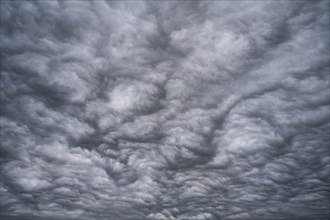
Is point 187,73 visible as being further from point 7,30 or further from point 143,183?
point 143,183

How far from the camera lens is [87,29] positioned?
298 inches

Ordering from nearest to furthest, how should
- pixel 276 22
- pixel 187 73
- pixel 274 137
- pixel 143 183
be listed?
pixel 276 22, pixel 187 73, pixel 274 137, pixel 143 183

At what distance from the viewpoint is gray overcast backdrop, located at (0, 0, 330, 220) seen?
290 inches

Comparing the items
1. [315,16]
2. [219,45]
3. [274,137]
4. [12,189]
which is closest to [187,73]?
[219,45]

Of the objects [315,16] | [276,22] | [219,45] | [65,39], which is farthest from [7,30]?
[315,16]

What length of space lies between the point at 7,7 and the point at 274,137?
1104cm

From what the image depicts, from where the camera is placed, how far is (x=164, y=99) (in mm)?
9930

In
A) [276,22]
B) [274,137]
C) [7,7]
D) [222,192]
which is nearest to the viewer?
[7,7]

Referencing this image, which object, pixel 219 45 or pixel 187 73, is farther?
pixel 187 73

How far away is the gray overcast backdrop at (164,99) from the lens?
24.1ft

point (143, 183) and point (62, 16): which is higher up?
point (62, 16)

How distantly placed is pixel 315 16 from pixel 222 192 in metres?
12.0

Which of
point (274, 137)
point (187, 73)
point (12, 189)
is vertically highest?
point (187, 73)

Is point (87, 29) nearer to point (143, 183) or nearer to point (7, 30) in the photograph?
point (7, 30)
